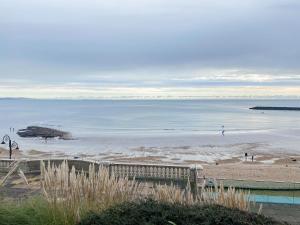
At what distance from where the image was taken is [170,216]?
4.50m

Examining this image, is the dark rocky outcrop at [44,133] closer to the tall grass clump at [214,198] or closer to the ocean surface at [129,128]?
the ocean surface at [129,128]

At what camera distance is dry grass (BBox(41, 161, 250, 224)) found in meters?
5.01

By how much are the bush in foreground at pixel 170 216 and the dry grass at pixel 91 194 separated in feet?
1.27

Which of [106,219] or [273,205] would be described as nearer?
[106,219]

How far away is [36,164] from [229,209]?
13322 millimetres

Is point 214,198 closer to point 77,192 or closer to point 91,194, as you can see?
point 91,194

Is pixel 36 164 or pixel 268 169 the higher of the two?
pixel 36 164

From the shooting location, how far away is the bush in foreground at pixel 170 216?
4414mm

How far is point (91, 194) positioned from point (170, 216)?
1.05m

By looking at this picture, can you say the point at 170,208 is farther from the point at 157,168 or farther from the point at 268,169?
the point at 268,169

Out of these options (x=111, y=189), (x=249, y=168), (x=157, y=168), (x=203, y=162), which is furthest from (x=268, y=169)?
(x=111, y=189)

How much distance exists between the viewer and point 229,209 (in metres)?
4.82

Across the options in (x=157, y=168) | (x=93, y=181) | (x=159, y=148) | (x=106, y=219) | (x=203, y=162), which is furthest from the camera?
(x=159, y=148)

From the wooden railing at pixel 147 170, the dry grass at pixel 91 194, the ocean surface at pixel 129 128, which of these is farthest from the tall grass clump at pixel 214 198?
the ocean surface at pixel 129 128
